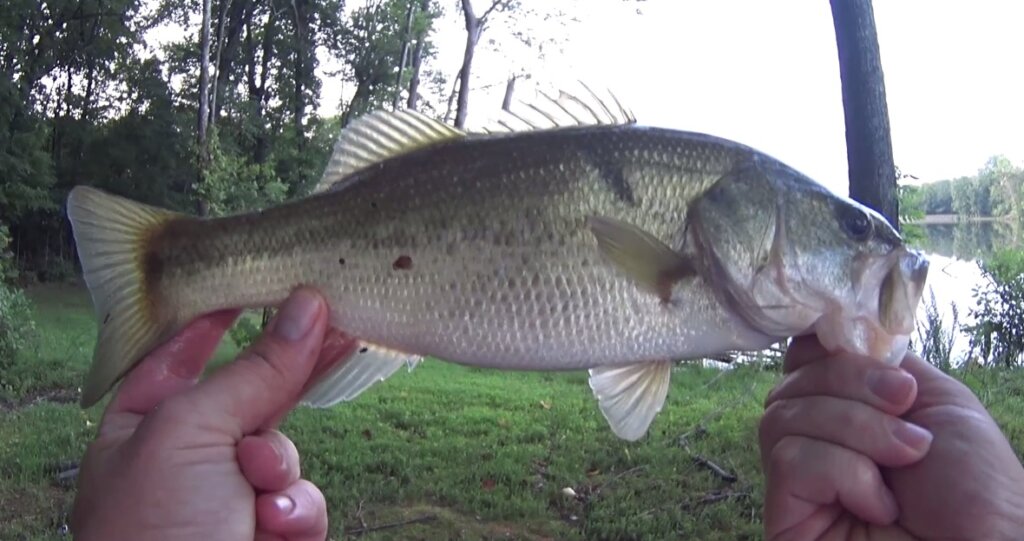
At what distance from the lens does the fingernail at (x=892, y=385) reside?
151 centimetres

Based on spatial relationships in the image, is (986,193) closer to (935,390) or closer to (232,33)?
(935,390)

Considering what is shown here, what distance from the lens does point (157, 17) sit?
24031 millimetres

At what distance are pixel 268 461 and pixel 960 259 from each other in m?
12.1

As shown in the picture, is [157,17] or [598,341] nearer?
[598,341]

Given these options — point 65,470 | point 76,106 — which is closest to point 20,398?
point 65,470

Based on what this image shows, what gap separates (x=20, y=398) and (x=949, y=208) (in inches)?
674

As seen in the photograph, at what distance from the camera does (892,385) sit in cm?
151

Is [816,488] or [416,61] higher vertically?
[416,61]

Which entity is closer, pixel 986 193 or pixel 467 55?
pixel 467 55

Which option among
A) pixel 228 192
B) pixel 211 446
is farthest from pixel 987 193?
pixel 211 446

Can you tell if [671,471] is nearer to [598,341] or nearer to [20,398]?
[598,341]

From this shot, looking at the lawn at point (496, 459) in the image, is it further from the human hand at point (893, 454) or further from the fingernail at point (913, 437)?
the fingernail at point (913, 437)

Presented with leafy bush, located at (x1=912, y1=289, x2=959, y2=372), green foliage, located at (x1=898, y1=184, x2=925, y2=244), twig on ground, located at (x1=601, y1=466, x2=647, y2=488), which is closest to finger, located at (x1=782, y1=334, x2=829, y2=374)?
twig on ground, located at (x1=601, y1=466, x2=647, y2=488)

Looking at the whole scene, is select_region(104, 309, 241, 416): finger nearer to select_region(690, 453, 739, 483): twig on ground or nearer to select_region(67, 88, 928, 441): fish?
select_region(67, 88, 928, 441): fish
